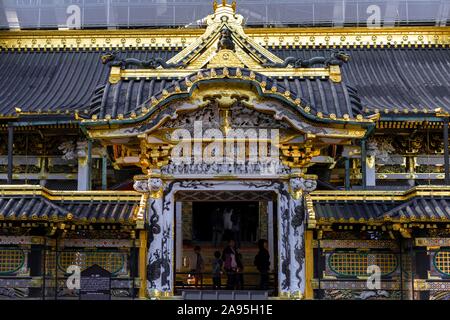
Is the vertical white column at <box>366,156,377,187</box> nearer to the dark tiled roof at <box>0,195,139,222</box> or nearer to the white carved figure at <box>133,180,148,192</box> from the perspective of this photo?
the white carved figure at <box>133,180,148,192</box>

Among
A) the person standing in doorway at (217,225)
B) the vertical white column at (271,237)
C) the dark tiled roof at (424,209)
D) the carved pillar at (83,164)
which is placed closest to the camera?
the dark tiled roof at (424,209)

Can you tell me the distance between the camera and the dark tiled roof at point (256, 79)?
13821mm

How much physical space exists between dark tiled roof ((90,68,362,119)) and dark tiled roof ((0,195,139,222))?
167cm

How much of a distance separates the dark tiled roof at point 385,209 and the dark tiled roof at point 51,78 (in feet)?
30.4

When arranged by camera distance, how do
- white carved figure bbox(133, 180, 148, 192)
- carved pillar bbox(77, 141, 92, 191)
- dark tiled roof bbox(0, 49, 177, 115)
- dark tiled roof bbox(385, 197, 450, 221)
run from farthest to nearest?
1. dark tiled roof bbox(0, 49, 177, 115)
2. carved pillar bbox(77, 141, 92, 191)
3. white carved figure bbox(133, 180, 148, 192)
4. dark tiled roof bbox(385, 197, 450, 221)

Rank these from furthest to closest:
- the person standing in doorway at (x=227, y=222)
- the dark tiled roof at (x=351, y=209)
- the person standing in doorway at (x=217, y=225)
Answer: the person standing in doorway at (x=227, y=222) < the person standing in doorway at (x=217, y=225) < the dark tiled roof at (x=351, y=209)

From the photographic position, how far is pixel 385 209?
13.9m

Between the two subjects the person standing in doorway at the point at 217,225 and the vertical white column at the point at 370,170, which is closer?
the vertical white column at the point at 370,170

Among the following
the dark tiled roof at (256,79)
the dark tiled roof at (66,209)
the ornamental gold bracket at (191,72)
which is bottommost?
the dark tiled roof at (66,209)

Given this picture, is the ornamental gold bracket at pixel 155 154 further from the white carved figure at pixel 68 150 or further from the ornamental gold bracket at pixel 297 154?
the white carved figure at pixel 68 150

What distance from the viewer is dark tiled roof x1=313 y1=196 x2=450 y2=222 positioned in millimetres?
13195

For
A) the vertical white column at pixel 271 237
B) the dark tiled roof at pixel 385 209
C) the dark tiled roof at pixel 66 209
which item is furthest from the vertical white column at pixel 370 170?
the dark tiled roof at pixel 66 209

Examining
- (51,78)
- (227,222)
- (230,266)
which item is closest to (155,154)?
(230,266)

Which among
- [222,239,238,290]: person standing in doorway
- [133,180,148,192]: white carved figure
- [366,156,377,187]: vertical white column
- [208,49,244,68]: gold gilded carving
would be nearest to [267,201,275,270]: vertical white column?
[222,239,238,290]: person standing in doorway
